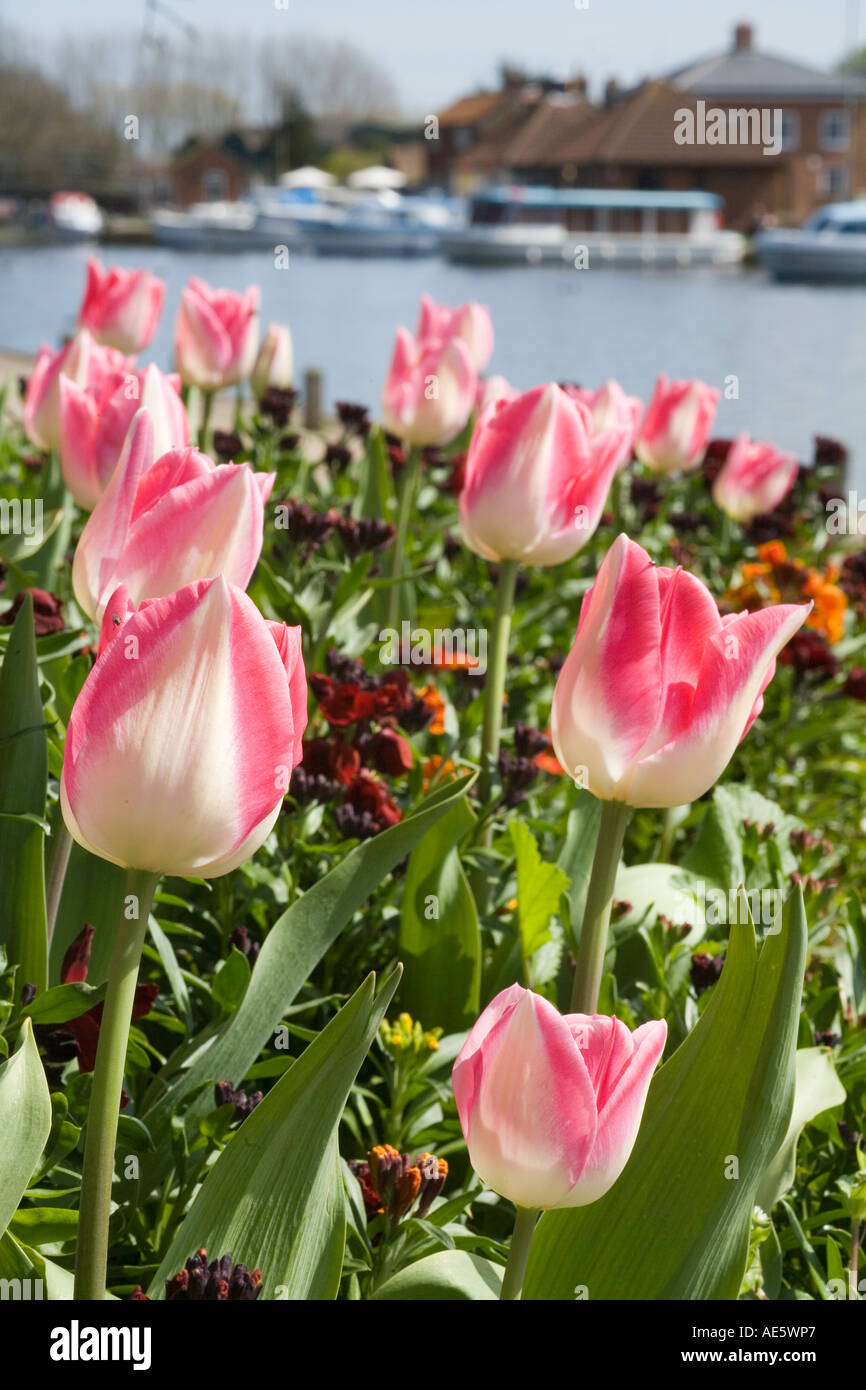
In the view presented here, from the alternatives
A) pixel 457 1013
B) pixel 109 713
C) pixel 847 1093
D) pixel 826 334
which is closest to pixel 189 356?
pixel 457 1013

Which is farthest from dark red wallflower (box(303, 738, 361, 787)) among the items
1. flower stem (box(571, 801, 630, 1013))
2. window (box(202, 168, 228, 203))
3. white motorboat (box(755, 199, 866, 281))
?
window (box(202, 168, 228, 203))

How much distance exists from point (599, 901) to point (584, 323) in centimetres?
3467

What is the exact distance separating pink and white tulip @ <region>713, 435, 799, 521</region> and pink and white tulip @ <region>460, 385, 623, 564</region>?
2004 mm

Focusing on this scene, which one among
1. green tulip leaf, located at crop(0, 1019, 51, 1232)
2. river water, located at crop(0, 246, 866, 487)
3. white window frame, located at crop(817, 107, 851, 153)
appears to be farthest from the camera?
white window frame, located at crop(817, 107, 851, 153)

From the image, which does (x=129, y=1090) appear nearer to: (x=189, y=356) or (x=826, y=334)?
(x=189, y=356)

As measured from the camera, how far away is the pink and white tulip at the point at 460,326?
326 cm

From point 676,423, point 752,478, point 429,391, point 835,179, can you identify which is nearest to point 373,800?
point 429,391

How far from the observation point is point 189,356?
3227 millimetres

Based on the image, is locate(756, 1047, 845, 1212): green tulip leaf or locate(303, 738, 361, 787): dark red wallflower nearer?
locate(756, 1047, 845, 1212): green tulip leaf

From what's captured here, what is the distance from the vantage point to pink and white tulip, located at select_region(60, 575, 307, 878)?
2.67ft

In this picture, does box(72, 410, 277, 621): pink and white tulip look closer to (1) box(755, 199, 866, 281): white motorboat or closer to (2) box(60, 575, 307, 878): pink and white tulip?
(2) box(60, 575, 307, 878): pink and white tulip

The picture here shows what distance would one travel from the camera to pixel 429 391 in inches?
109
